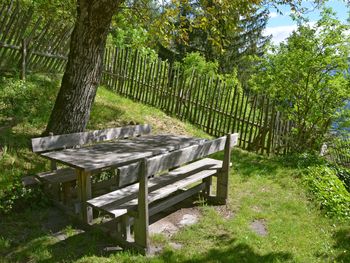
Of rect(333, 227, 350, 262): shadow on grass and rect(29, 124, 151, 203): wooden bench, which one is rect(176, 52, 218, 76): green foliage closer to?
rect(29, 124, 151, 203): wooden bench

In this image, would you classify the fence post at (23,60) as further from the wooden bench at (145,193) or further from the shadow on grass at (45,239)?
the wooden bench at (145,193)

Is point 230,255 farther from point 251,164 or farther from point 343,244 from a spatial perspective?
point 251,164

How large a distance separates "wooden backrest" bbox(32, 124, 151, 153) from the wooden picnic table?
16cm

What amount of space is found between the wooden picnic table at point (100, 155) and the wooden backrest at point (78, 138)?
0.16 meters

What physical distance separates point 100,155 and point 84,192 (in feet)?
1.84

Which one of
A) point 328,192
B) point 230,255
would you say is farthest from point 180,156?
point 328,192

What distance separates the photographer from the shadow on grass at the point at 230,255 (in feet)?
13.6

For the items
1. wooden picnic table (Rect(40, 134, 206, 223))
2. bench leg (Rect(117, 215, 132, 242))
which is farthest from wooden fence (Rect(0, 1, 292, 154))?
bench leg (Rect(117, 215, 132, 242))

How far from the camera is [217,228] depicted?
5027mm

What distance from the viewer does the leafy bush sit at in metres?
6.18

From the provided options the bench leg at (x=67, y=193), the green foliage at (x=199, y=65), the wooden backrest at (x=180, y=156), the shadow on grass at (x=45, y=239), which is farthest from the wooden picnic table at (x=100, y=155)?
the green foliage at (x=199, y=65)

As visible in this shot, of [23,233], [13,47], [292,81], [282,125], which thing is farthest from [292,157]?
[13,47]

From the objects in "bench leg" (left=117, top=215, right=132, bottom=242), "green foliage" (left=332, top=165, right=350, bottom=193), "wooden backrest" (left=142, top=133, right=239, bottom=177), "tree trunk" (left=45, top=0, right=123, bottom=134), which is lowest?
"green foliage" (left=332, top=165, right=350, bottom=193)

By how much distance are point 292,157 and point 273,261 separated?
5371 millimetres
